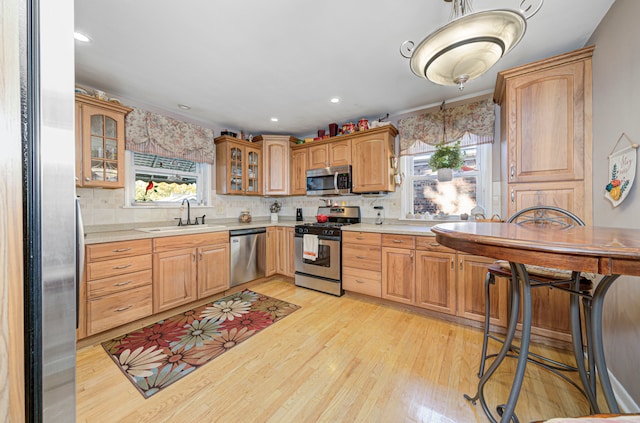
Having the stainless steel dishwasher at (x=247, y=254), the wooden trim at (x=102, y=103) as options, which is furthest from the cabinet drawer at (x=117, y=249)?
the wooden trim at (x=102, y=103)

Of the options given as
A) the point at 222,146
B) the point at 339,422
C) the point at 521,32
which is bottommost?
the point at 339,422

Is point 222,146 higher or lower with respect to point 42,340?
higher

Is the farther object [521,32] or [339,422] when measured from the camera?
[339,422]

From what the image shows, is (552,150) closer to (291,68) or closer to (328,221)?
(291,68)

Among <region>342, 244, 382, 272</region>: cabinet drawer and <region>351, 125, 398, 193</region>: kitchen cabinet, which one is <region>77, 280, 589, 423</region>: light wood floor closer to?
<region>342, 244, 382, 272</region>: cabinet drawer

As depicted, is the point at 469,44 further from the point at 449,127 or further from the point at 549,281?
A: the point at 449,127

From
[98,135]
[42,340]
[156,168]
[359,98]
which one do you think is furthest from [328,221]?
[42,340]

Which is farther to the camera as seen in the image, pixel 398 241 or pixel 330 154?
pixel 330 154

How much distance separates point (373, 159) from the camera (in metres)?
3.14

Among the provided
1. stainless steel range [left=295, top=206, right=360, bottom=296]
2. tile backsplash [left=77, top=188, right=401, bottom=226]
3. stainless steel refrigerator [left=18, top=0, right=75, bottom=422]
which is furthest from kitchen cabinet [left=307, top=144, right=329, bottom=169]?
stainless steel refrigerator [left=18, top=0, right=75, bottom=422]

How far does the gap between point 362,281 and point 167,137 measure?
117 inches

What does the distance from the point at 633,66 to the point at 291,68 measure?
2197 mm

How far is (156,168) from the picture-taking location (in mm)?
3076

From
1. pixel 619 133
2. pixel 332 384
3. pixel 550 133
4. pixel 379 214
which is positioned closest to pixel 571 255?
pixel 619 133
